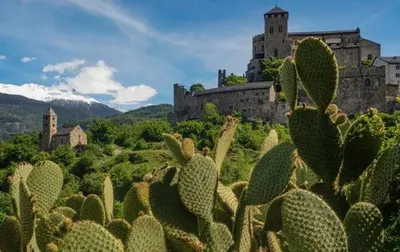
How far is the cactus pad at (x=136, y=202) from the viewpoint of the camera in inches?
A: 183

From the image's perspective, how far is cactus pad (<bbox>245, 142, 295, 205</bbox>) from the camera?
3.93 m

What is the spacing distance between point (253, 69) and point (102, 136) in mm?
Result: 28999

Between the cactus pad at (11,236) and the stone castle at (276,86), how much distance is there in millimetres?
61661

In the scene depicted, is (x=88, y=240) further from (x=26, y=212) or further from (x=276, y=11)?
(x=276, y=11)

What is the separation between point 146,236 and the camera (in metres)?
3.52

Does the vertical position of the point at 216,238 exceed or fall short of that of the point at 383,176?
it falls short

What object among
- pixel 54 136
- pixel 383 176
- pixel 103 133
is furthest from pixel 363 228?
pixel 103 133

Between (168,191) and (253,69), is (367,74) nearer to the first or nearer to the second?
(253,69)

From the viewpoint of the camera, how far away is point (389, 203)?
4383mm

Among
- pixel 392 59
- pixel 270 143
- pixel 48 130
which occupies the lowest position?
pixel 270 143

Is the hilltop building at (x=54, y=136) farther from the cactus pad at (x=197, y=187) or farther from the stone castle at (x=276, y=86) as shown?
the cactus pad at (x=197, y=187)

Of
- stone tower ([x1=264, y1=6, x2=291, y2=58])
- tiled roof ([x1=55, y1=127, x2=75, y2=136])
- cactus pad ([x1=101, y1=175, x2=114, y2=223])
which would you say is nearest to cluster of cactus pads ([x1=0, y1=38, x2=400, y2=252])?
cactus pad ([x1=101, y1=175, x2=114, y2=223])

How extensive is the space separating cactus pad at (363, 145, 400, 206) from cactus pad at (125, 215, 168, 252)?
176 centimetres

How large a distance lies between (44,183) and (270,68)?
258 feet
